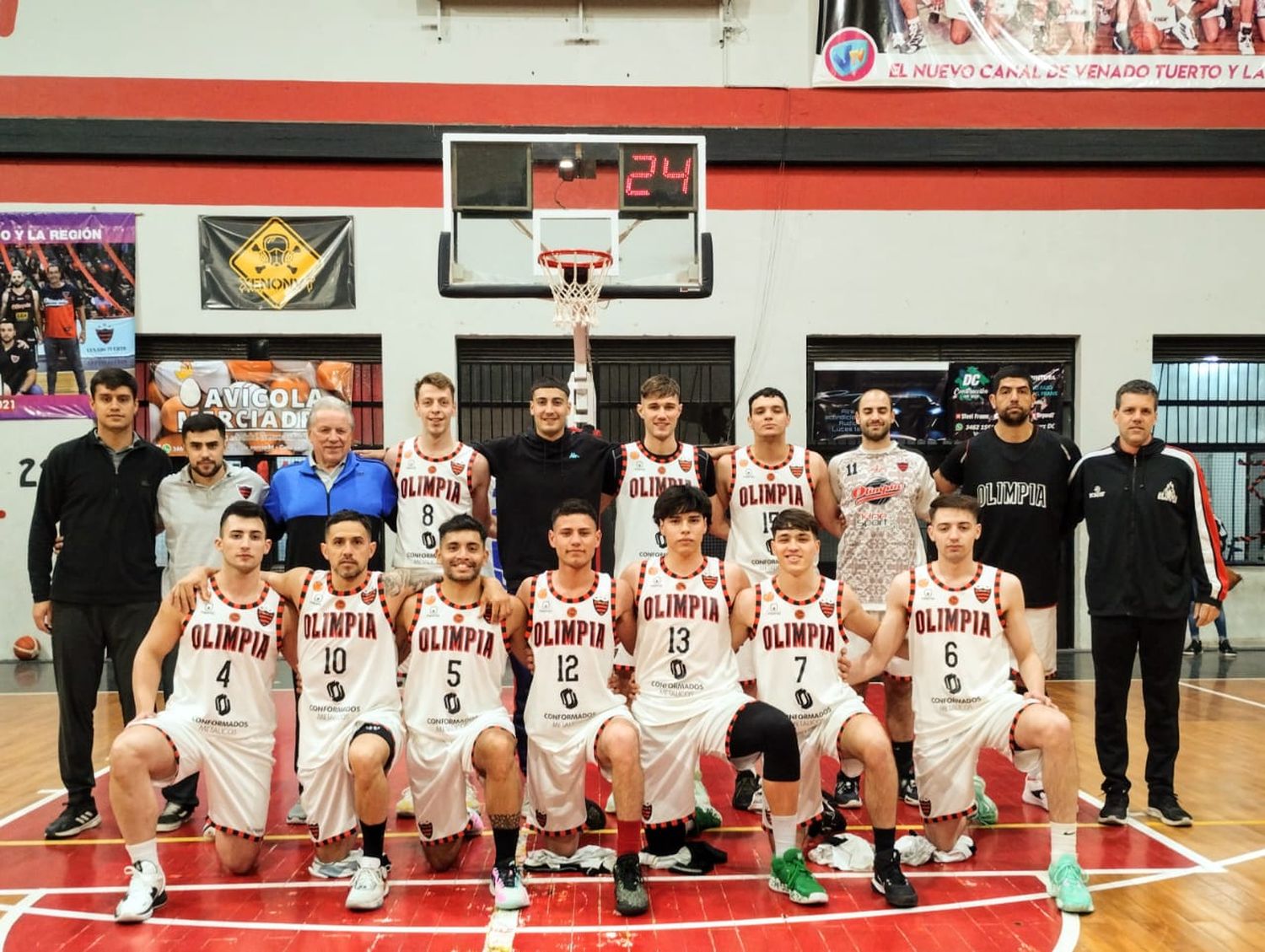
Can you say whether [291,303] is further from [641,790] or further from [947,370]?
[641,790]

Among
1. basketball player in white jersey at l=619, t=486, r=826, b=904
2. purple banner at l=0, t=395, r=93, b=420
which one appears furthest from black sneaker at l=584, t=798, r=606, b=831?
purple banner at l=0, t=395, r=93, b=420

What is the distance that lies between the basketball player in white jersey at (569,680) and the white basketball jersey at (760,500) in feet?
3.42

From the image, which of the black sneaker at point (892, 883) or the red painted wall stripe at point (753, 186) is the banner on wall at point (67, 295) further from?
the black sneaker at point (892, 883)

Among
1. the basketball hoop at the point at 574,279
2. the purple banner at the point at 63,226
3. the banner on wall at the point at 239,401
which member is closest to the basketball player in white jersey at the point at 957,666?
the basketball hoop at the point at 574,279

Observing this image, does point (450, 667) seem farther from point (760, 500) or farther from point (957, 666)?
point (957, 666)

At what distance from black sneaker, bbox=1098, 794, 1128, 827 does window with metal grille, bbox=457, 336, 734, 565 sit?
18.3 ft

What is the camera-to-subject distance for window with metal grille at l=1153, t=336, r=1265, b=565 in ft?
32.8

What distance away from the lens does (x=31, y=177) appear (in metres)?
9.42

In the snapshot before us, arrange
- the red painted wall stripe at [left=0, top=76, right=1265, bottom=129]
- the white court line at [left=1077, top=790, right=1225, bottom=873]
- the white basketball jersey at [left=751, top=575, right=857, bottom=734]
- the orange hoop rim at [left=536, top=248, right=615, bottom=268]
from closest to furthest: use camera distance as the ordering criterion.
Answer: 1. the white basketball jersey at [left=751, top=575, right=857, bottom=734]
2. the white court line at [left=1077, top=790, right=1225, bottom=873]
3. the orange hoop rim at [left=536, top=248, right=615, bottom=268]
4. the red painted wall stripe at [left=0, top=76, right=1265, bottom=129]

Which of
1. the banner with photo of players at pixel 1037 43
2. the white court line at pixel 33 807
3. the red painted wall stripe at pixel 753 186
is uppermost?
the banner with photo of players at pixel 1037 43

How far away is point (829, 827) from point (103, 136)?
31.4 ft

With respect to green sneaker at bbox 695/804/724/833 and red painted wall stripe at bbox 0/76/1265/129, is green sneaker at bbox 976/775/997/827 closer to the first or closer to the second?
green sneaker at bbox 695/804/724/833

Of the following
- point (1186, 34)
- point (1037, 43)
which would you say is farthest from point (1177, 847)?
point (1186, 34)

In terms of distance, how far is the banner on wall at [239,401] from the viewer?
9461 millimetres
